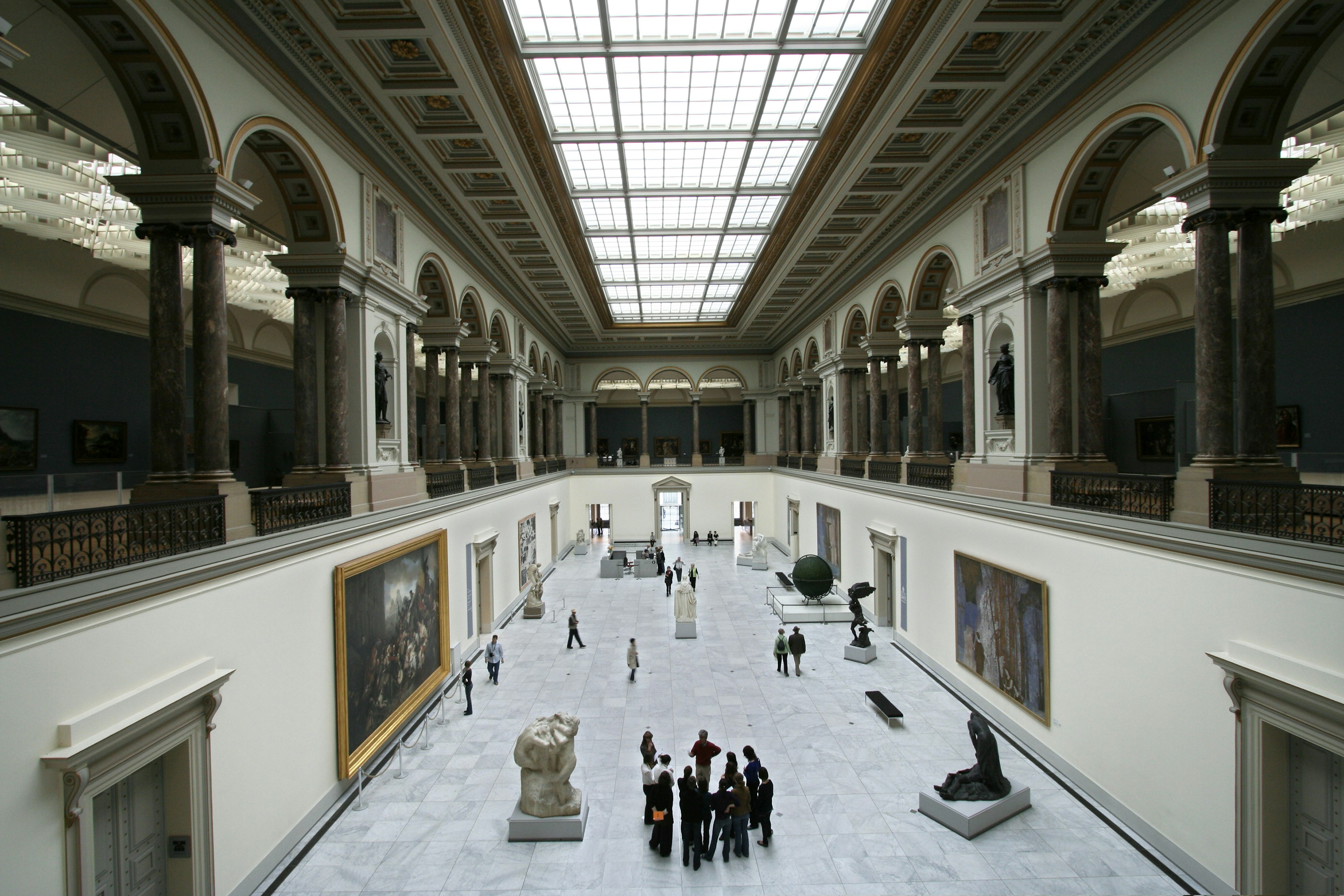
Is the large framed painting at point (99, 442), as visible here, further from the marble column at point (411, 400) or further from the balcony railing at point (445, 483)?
the balcony railing at point (445, 483)

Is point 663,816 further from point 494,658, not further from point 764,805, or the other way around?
point 494,658

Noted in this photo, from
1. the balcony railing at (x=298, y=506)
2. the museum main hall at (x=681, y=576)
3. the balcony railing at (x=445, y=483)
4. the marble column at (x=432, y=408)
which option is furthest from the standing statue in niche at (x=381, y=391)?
the marble column at (x=432, y=408)

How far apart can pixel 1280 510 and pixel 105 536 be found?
35.1 ft

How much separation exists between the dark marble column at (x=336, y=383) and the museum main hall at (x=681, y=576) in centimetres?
8

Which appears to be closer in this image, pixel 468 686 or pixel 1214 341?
pixel 1214 341

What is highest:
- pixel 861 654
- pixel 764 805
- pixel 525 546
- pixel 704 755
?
pixel 525 546

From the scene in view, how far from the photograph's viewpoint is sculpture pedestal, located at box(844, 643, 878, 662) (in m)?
13.9

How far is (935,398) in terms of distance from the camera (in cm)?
1670

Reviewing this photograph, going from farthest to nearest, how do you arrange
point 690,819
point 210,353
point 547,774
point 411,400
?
point 411,400
point 547,774
point 210,353
point 690,819

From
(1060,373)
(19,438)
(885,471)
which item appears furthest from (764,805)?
(19,438)

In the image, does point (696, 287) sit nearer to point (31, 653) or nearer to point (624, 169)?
point (624, 169)

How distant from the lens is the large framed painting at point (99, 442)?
1086 cm

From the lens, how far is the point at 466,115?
1080 cm

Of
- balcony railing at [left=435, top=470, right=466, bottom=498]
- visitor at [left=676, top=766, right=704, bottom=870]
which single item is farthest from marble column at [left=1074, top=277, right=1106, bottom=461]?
balcony railing at [left=435, top=470, right=466, bottom=498]
